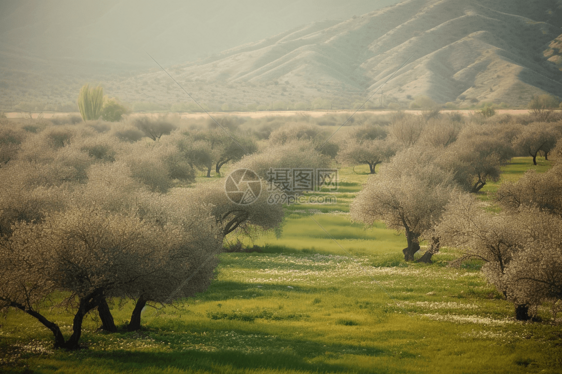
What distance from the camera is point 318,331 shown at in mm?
18562

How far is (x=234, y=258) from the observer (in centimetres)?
3359

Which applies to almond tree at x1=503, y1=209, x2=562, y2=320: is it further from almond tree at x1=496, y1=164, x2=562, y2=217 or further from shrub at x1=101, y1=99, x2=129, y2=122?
shrub at x1=101, y1=99, x2=129, y2=122

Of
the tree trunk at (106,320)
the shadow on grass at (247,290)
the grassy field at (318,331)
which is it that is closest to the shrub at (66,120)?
the grassy field at (318,331)

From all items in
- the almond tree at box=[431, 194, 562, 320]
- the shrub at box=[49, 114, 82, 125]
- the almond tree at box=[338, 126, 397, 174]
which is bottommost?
the almond tree at box=[431, 194, 562, 320]

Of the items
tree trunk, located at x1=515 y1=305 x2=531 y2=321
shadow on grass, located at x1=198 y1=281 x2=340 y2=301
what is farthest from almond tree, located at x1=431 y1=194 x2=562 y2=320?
shadow on grass, located at x1=198 y1=281 x2=340 y2=301

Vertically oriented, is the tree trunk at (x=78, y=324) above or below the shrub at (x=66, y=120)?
below

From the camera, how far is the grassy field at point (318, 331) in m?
14.5

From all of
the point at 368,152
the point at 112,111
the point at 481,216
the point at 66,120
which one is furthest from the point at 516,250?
the point at 112,111

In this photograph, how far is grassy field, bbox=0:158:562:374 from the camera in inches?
571

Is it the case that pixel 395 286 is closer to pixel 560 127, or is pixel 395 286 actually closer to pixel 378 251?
pixel 378 251

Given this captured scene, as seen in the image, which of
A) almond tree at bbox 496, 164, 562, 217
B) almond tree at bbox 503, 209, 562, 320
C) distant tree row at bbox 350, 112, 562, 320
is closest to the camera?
almond tree at bbox 503, 209, 562, 320

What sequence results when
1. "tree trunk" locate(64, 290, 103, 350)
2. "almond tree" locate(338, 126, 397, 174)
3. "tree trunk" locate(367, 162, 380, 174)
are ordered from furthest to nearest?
"tree trunk" locate(367, 162, 380, 174)
"almond tree" locate(338, 126, 397, 174)
"tree trunk" locate(64, 290, 103, 350)

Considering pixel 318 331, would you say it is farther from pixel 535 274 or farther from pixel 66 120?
pixel 66 120

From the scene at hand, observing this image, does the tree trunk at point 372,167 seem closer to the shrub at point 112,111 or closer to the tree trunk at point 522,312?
the tree trunk at point 522,312
